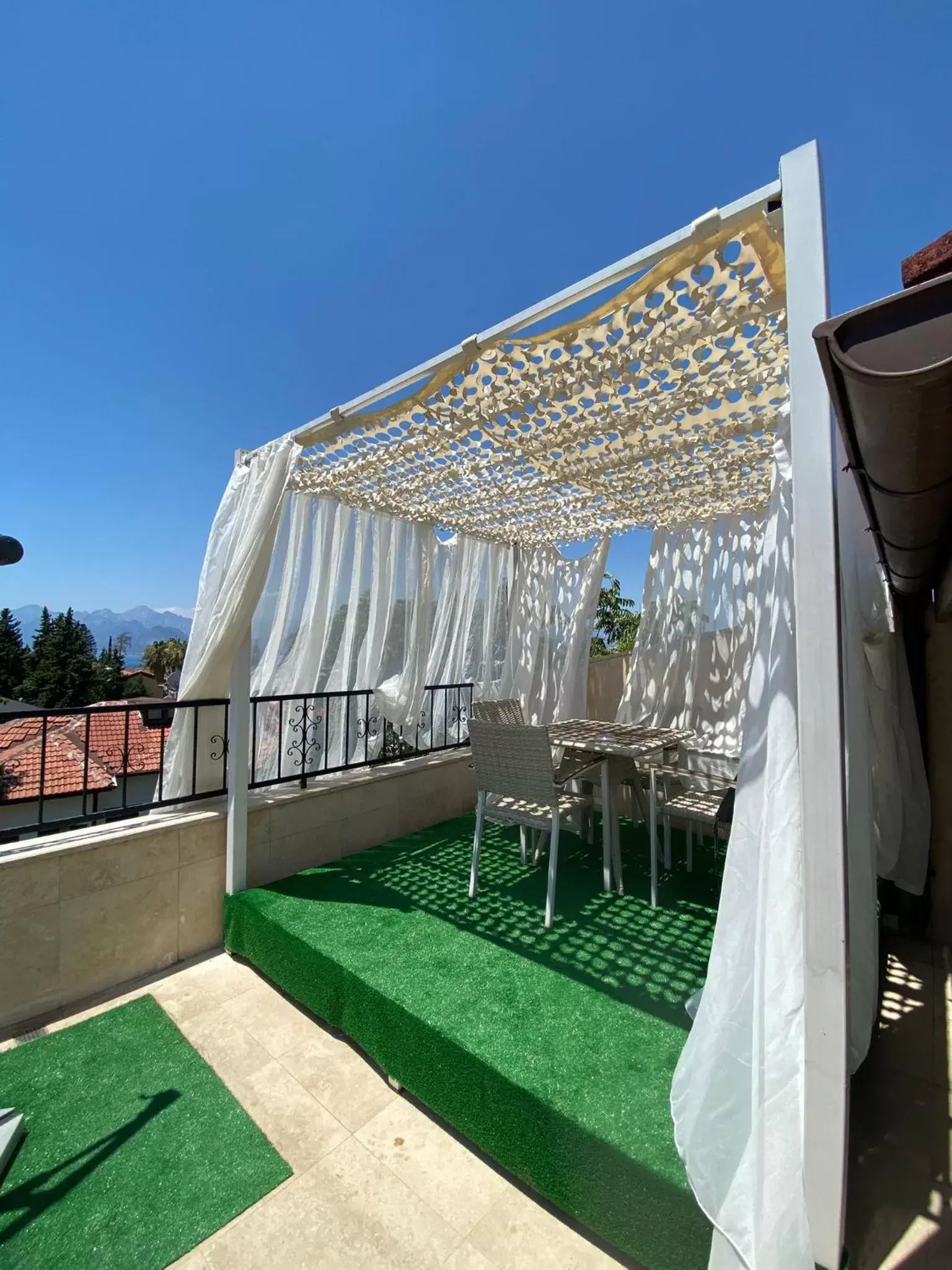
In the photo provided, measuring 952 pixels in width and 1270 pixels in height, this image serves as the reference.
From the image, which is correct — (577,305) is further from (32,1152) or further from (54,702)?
(54,702)

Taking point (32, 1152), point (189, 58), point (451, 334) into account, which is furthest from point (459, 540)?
point (32, 1152)

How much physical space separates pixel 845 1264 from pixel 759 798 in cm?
97

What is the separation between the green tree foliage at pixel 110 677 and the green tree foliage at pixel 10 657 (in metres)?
4.05

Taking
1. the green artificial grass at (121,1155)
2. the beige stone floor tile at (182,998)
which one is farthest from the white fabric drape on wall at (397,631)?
the green artificial grass at (121,1155)

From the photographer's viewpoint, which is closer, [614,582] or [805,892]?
[805,892]

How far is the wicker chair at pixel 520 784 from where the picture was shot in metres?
2.60

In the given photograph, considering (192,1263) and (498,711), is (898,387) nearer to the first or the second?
(192,1263)

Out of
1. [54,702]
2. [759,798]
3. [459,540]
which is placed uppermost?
[459,540]

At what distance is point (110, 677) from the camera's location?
34188mm

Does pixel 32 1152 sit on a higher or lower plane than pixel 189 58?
lower

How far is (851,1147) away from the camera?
147 centimetres

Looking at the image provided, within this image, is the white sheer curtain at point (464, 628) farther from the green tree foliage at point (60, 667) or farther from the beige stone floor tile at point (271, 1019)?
the green tree foliage at point (60, 667)

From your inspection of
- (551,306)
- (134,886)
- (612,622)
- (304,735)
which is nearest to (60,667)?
(612,622)

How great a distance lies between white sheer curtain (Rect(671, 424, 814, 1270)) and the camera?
107cm
